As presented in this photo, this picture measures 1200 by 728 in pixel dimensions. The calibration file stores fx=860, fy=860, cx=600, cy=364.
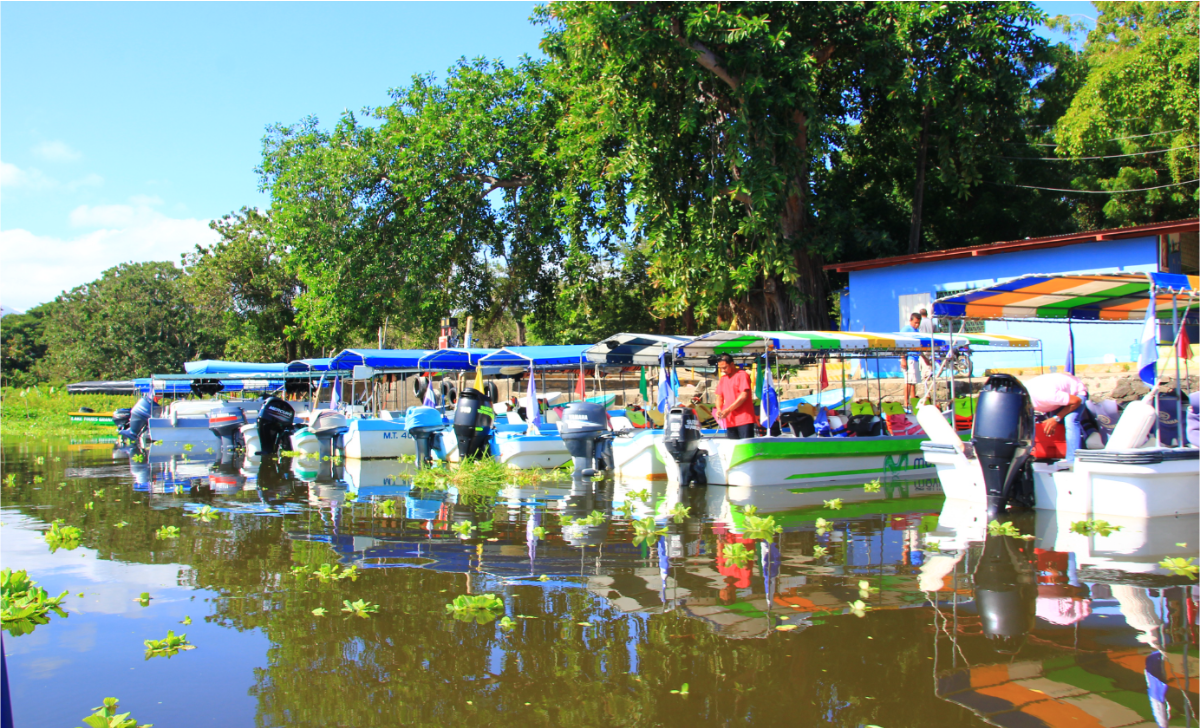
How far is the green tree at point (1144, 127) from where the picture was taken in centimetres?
2175

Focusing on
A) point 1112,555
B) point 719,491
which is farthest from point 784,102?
point 1112,555

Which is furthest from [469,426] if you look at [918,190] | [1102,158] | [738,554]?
[1102,158]

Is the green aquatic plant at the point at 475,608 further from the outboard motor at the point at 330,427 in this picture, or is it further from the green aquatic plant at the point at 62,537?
the outboard motor at the point at 330,427

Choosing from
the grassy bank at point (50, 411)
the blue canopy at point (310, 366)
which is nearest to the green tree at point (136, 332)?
the grassy bank at point (50, 411)

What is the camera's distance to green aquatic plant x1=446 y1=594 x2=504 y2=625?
527cm

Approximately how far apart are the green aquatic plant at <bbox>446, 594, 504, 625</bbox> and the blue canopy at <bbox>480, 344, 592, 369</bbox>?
31.6 ft

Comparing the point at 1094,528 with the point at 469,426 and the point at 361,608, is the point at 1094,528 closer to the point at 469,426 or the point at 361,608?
the point at 361,608

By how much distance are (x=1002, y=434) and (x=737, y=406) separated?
3.57 meters

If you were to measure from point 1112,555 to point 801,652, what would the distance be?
357 cm

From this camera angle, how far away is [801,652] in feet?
15.1

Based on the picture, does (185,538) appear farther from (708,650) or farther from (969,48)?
(969,48)

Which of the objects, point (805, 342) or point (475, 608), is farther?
point (805, 342)

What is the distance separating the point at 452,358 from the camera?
683 inches

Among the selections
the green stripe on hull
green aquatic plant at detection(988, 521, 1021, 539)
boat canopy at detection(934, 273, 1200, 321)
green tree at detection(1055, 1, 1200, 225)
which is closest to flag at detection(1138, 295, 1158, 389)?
boat canopy at detection(934, 273, 1200, 321)
